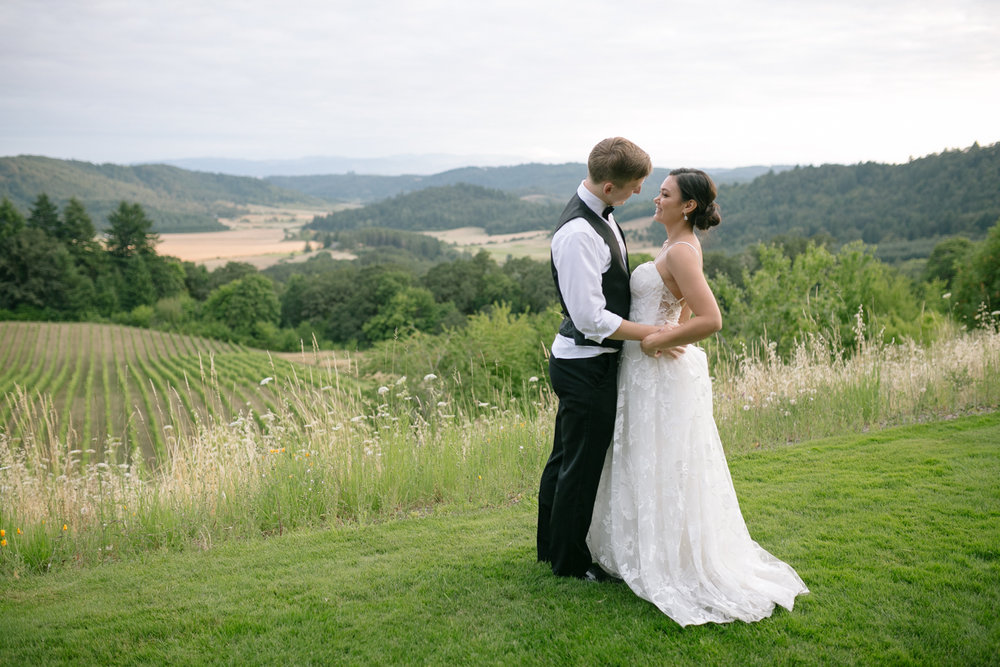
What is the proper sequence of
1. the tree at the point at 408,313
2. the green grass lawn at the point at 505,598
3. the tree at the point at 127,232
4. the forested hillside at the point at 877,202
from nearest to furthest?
the green grass lawn at the point at 505,598 < the tree at the point at 408,313 < the forested hillside at the point at 877,202 < the tree at the point at 127,232

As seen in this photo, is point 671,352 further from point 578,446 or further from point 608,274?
point 578,446

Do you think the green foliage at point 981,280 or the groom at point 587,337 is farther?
the green foliage at point 981,280

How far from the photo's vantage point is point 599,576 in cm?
361

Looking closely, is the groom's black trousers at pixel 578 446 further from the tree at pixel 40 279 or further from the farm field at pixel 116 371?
the tree at pixel 40 279

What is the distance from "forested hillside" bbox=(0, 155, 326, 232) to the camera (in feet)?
439

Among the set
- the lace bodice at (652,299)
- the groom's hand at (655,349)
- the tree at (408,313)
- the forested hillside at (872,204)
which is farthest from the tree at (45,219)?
the groom's hand at (655,349)

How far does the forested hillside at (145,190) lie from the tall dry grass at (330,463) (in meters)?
126

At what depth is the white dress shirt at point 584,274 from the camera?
3.09m

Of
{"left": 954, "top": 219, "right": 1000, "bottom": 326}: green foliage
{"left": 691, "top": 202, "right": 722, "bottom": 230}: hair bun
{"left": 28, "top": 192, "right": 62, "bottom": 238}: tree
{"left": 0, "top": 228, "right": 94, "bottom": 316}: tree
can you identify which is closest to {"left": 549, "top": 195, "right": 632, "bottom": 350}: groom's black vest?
{"left": 691, "top": 202, "right": 722, "bottom": 230}: hair bun

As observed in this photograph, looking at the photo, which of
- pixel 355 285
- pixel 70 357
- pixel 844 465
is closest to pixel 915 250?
pixel 355 285

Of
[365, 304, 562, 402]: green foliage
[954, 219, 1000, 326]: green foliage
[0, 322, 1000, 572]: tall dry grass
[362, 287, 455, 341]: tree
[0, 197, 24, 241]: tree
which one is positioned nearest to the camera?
[0, 322, 1000, 572]: tall dry grass

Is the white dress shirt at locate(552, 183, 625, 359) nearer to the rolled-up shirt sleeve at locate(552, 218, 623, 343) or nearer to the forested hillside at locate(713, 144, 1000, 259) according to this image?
the rolled-up shirt sleeve at locate(552, 218, 623, 343)

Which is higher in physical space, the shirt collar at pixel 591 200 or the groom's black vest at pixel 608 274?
the shirt collar at pixel 591 200

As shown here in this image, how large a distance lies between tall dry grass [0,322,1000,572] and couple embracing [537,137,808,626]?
2064 millimetres
